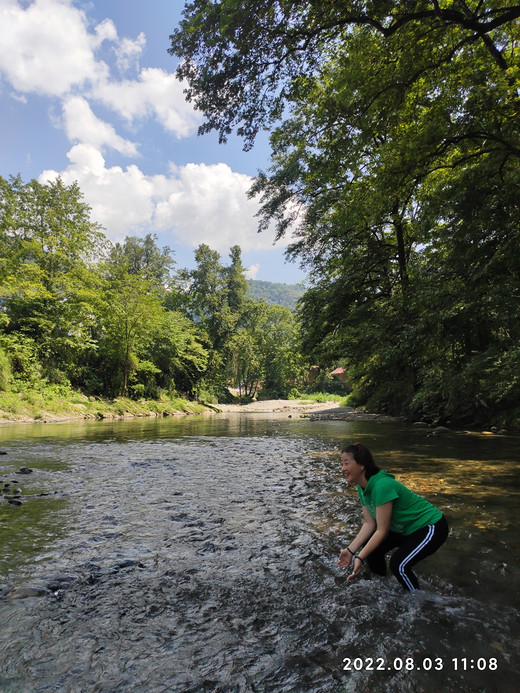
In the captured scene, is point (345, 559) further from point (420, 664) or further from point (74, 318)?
point (74, 318)

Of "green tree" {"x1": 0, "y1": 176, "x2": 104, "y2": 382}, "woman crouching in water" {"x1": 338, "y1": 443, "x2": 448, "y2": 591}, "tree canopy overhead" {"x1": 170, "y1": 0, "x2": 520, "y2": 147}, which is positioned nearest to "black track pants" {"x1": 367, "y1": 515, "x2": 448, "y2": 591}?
"woman crouching in water" {"x1": 338, "y1": 443, "x2": 448, "y2": 591}

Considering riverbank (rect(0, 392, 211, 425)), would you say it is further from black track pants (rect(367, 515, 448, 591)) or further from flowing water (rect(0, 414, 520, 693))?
black track pants (rect(367, 515, 448, 591))

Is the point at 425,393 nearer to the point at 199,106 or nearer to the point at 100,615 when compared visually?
the point at 199,106

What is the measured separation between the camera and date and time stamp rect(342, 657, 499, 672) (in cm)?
244

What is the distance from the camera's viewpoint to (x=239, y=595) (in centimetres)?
337

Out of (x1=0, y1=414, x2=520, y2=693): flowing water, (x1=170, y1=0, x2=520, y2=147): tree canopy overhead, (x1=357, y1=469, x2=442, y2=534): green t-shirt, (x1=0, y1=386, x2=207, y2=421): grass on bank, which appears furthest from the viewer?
(x1=0, y1=386, x2=207, y2=421): grass on bank

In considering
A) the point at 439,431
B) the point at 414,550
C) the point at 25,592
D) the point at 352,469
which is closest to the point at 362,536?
the point at 414,550

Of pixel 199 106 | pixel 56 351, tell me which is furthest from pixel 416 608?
pixel 56 351

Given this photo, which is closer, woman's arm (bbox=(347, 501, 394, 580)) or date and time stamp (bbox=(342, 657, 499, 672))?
date and time stamp (bbox=(342, 657, 499, 672))

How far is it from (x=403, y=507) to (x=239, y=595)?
171 centimetres

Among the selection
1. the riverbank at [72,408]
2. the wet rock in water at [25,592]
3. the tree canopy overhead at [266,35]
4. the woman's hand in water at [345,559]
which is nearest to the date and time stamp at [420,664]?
the woman's hand in water at [345,559]

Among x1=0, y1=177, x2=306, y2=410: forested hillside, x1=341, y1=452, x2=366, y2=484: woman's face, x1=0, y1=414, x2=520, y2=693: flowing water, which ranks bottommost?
x1=0, y1=414, x2=520, y2=693: flowing water

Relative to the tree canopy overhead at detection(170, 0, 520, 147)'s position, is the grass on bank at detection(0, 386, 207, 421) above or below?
below

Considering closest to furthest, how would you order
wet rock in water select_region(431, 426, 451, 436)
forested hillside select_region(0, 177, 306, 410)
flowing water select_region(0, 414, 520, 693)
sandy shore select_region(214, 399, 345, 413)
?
flowing water select_region(0, 414, 520, 693) < wet rock in water select_region(431, 426, 451, 436) < forested hillside select_region(0, 177, 306, 410) < sandy shore select_region(214, 399, 345, 413)
